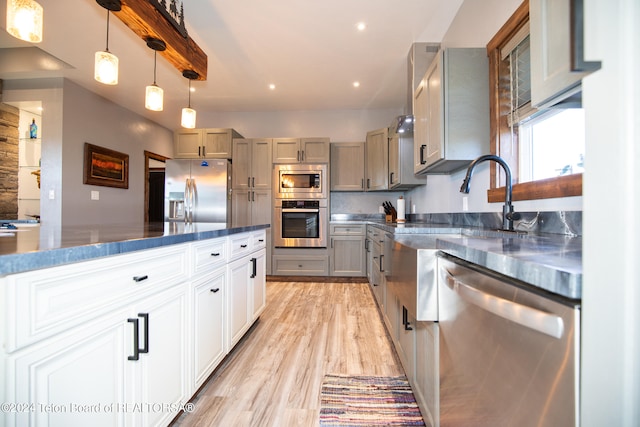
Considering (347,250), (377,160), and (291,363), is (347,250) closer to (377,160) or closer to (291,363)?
(377,160)

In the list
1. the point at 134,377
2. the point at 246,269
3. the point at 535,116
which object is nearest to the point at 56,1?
the point at 246,269

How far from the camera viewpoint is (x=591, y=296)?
44cm

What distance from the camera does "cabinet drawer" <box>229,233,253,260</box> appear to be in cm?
195

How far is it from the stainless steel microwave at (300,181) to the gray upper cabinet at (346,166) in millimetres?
296

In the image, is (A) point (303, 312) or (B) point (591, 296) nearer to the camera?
(B) point (591, 296)

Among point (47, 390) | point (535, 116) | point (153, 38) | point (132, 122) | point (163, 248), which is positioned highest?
point (132, 122)

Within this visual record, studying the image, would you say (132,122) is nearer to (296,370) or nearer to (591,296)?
(296,370)

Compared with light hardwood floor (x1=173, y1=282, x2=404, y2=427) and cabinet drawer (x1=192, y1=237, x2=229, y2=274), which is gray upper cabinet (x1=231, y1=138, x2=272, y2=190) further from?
cabinet drawer (x1=192, y1=237, x2=229, y2=274)

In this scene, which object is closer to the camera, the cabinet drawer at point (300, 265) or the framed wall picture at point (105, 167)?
the framed wall picture at point (105, 167)

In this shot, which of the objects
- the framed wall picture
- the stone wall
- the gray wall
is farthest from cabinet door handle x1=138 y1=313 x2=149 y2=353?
the stone wall

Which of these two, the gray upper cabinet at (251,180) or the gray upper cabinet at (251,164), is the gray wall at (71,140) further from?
the gray upper cabinet at (251,164)

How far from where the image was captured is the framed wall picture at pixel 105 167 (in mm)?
4109

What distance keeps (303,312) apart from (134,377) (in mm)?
2023

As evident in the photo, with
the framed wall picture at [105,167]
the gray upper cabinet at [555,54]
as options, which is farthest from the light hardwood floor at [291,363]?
the framed wall picture at [105,167]
